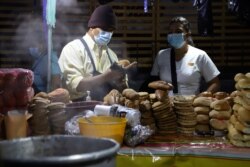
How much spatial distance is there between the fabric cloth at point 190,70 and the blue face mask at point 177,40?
0.20 metres

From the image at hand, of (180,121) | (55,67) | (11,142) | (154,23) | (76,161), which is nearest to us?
(76,161)

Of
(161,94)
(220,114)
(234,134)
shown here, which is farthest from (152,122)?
(234,134)

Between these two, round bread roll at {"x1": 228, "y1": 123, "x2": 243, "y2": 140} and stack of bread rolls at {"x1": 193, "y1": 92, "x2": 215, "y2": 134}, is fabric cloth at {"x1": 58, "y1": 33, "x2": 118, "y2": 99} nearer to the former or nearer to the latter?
stack of bread rolls at {"x1": 193, "y1": 92, "x2": 215, "y2": 134}

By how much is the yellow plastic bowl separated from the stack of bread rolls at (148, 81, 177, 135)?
0.54m

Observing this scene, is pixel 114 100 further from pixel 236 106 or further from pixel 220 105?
pixel 236 106

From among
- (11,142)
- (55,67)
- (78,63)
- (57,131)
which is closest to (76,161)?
(11,142)

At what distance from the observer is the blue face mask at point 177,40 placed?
5.19 meters

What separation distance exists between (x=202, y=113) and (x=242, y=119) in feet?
1.46

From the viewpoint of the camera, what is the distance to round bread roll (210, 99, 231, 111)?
3.70 meters

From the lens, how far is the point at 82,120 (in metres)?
3.19

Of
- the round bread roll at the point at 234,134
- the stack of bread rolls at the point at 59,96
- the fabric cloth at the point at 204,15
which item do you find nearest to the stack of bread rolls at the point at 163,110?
the round bread roll at the point at 234,134

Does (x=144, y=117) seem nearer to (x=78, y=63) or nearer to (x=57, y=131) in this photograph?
(x=57, y=131)

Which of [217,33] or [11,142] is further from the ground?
[217,33]

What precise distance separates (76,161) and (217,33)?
23.9ft
